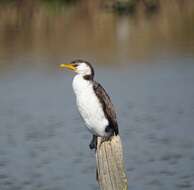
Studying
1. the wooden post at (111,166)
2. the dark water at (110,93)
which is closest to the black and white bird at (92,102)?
the wooden post at (111,166)

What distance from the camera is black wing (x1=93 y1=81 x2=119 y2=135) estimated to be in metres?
7.00

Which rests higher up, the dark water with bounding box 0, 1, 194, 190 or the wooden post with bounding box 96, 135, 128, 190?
the dark water with bounding box 0, 1, 194, 190

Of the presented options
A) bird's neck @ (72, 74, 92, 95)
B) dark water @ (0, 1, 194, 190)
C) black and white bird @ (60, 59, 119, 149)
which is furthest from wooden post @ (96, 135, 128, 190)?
A: dark water @ (0, 1, 194, 190)

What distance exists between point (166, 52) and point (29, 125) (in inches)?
299

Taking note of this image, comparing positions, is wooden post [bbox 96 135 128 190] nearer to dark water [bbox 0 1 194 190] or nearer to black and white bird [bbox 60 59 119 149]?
black and white bird [bbox 60 59 119 149]

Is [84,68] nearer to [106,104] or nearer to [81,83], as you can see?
[81,83]

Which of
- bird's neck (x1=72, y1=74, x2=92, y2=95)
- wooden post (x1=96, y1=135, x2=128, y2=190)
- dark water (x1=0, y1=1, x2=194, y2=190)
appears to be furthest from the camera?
dark water (x1=0, y1=1, x2=194, y2=190)

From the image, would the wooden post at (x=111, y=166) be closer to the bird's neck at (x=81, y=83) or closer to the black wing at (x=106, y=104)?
the black wing at (x=106, y=104)

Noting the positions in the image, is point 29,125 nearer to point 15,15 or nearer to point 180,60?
point 180,60

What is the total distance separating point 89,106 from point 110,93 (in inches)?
338

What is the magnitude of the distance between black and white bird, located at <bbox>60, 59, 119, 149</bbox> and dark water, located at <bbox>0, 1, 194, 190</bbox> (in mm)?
3136

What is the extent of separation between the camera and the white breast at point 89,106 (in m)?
6.92

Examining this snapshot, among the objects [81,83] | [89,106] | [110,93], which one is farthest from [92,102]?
[110,93]

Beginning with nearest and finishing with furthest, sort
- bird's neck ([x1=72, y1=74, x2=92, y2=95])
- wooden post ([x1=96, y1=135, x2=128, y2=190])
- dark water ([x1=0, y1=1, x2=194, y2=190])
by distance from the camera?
wooden post ([x1=96, y1=135, x2=128, y2=190])
bird's neck ([x1=72, y1=74, x2=92, y2=95])
dark water ([x1=0, y1=1, x2=194, y2=190])
